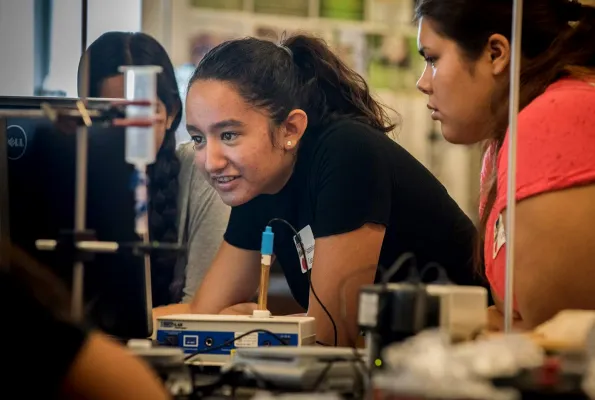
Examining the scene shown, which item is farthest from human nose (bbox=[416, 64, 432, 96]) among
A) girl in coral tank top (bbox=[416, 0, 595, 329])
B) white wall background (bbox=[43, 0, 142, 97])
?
white wall background (bbox=[43, 0, 142, 97])

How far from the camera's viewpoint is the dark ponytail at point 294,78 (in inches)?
78.3

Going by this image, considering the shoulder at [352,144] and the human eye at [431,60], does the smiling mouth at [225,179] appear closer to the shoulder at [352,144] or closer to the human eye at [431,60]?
the shoulder at [352,144]

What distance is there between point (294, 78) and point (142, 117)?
0.86m

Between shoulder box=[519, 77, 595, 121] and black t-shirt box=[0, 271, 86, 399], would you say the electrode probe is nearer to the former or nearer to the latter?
shoulder box=[519, 77, 595, 121]

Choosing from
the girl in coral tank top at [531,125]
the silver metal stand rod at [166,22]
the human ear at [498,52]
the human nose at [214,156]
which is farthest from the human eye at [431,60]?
the silver metal stand rod at [166,22]

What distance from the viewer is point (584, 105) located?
154 centimetres

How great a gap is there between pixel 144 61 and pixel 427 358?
1.69m

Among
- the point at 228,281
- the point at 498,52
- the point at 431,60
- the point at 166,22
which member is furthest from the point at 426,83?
the point at 166,22

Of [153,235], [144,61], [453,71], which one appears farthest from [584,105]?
[144,61]

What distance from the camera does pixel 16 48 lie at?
3.05 meters

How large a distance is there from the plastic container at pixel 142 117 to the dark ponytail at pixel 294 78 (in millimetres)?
666

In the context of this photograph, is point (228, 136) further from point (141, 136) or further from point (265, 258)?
point (141, 136)

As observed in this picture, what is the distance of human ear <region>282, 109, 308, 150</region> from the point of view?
6.69 ft

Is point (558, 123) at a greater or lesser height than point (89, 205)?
greater
